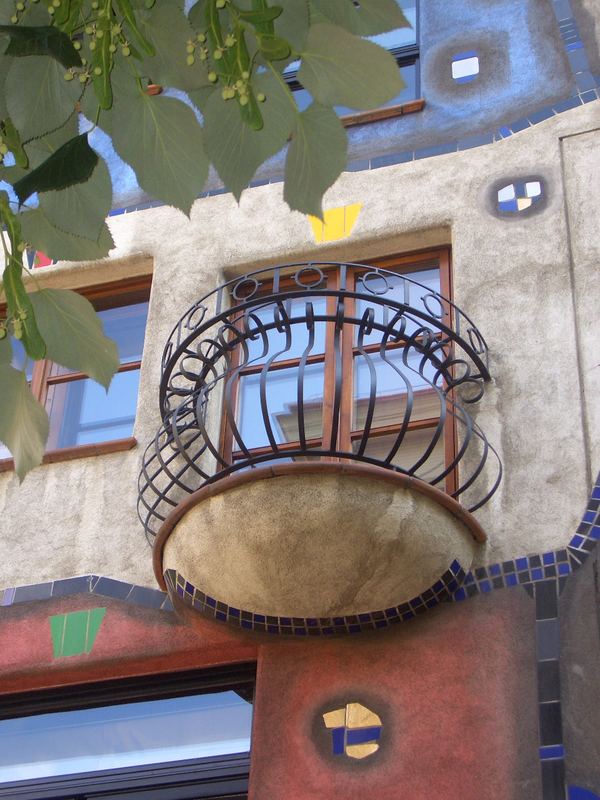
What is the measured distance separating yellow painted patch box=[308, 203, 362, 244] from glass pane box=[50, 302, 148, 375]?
119cm

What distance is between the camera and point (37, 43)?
2.96 meters

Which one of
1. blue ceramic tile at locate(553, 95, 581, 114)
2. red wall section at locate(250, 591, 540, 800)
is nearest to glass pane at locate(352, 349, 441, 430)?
red wall section at locate(250, 591, 540, 800)

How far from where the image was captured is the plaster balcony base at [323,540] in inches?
238

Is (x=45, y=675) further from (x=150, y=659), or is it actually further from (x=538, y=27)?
(x=538, y=27)

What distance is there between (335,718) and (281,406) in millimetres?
2060

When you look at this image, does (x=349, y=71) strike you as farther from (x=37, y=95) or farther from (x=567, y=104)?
(x=567, y=104)

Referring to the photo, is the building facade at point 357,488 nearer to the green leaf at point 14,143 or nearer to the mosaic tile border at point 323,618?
the mosaic tile border at point 323,618

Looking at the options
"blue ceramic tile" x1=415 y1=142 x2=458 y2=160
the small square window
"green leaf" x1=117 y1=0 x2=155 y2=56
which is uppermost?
the small square window

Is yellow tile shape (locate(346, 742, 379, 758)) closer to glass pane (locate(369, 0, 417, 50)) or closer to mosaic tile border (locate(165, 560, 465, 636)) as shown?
mosaic tile border (locate(165, 560, 465, 636))

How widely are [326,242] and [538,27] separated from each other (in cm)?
208

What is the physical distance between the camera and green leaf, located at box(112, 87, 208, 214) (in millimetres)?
3105

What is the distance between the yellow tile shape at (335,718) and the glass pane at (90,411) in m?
2.42

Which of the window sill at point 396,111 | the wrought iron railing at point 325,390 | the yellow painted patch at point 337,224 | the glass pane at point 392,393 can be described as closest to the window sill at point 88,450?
the wrought iron railing at point 325,390

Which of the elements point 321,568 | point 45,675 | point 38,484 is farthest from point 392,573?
point 38,484
